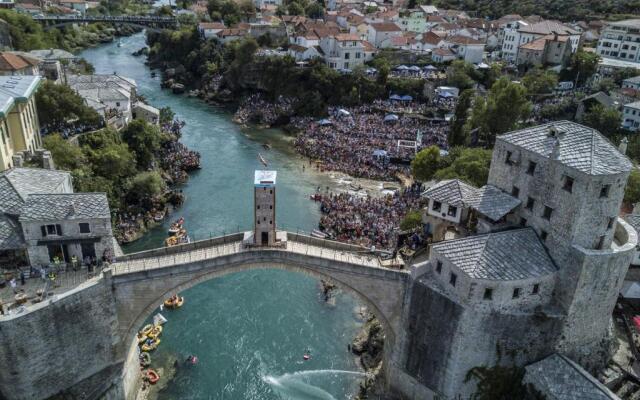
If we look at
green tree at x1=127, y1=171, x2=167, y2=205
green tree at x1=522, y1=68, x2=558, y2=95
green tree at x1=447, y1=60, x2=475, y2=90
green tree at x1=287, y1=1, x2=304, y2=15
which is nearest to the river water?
green tree at x1=127, y1=171, x2=167, y2=205

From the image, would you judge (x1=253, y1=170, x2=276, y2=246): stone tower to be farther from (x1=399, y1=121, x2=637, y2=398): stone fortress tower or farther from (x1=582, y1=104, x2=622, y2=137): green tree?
(x1=582, y1=104, x2=622, y2=137): green tree

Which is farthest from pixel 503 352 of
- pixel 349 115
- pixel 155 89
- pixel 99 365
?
pixel 155 89

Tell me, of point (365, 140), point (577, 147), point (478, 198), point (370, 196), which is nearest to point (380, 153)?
point (365, 140)

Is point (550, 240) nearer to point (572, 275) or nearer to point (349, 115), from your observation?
point (572, 275)

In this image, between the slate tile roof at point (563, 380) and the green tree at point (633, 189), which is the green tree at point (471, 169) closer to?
the green tree at point (633, 189)

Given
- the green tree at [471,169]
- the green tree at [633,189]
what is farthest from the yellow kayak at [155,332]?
the green tree at [633,189]

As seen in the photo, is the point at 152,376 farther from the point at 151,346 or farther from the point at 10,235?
the point at 10,235
